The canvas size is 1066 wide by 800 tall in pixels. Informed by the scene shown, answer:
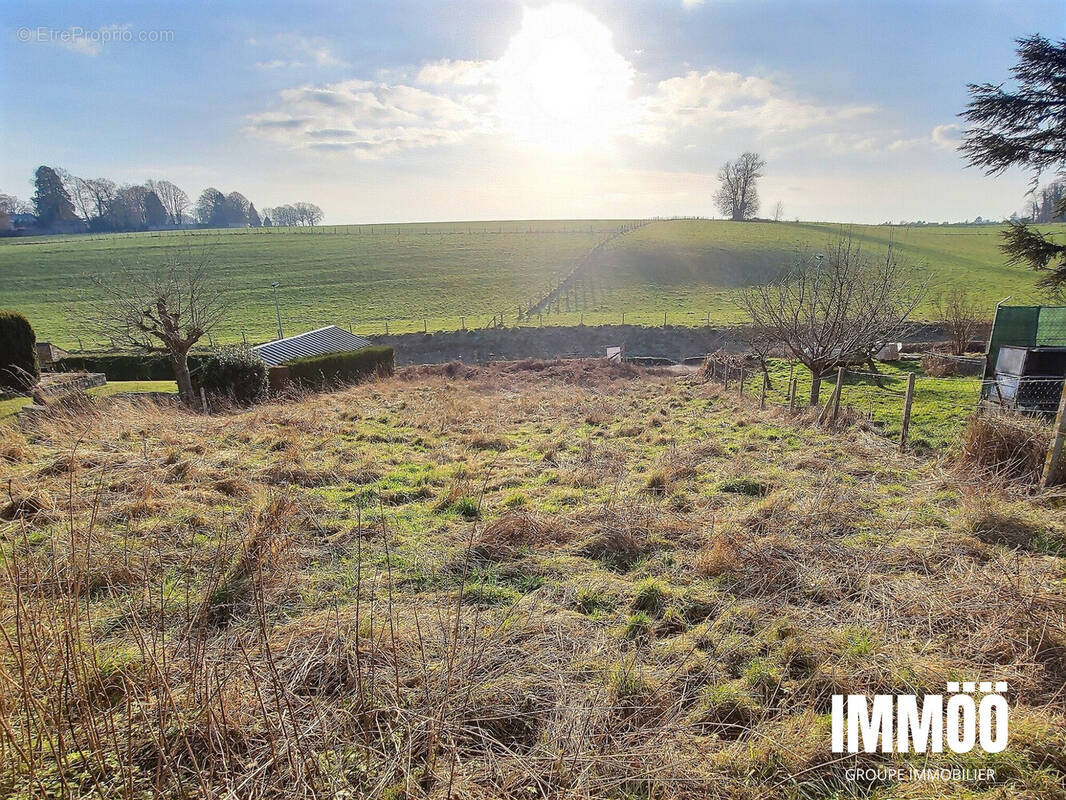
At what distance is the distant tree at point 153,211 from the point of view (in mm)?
88625

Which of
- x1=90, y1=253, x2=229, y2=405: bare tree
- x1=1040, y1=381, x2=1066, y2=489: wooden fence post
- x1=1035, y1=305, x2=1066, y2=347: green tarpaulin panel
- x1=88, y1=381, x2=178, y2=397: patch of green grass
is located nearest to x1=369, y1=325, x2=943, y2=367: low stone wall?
x1=88, y1=381, x2=178, y2=397: patch of green grass

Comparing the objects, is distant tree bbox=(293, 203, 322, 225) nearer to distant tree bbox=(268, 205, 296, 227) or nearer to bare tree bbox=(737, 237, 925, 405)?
distant tree bbox=(268, 205, 296, 227)

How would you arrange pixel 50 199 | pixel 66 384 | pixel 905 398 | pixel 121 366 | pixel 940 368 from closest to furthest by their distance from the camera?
pixel 905 398
pixel 66 384
pixel 940 368
pixel 121 366
pixel 50 199

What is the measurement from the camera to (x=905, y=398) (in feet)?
36.5

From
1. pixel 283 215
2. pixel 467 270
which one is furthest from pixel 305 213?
pixel 467 270

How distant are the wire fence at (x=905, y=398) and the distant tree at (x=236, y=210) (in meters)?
109

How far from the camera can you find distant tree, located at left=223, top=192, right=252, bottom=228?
99.2 metres

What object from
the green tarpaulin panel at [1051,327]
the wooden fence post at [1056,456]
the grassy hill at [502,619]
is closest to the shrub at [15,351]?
the grassy hill at [502,619]

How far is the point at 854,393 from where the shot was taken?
1538 cm

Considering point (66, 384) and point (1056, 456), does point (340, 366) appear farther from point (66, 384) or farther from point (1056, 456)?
point (1056, 456)

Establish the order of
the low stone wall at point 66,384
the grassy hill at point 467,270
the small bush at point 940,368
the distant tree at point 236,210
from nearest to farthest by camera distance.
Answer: the low stone wall at point 66,384 < the small bush at point 940,368 < the grassy hill at point 467,270 < the distant tree at point 236,210

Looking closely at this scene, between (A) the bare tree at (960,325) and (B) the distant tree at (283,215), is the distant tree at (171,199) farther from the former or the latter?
(A) the bare tree at (960,325)

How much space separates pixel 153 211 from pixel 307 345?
95.6 metres

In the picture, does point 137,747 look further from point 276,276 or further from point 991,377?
point 276,276
